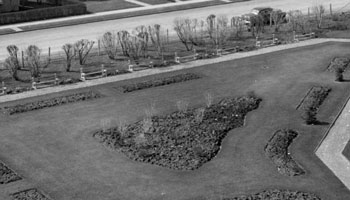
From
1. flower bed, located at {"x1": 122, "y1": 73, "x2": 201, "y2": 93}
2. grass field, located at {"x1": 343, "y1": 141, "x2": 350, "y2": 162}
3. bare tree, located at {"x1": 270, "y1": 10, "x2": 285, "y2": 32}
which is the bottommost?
grass field, located at {"x1": 343, "y1": 141, "x2": 350, "y2": 162}

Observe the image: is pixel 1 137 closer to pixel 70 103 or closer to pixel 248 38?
pixel 70 103

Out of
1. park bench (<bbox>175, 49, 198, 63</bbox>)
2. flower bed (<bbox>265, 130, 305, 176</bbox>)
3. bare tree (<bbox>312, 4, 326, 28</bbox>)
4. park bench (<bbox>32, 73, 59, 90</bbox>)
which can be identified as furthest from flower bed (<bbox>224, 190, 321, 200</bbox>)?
bare tree (<bbox>312, 4, 326, 28</bbox>)

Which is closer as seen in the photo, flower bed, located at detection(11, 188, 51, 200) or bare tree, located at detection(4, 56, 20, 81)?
flower bed, located at detection(11, 188, 51, 200)

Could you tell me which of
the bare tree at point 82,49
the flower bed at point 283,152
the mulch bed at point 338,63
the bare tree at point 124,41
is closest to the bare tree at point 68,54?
the bare tree at point 82,49

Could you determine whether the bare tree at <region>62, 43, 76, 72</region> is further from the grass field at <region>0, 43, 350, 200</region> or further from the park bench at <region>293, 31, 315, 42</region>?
the park bench at <region>293, 31, 315, 42</region>

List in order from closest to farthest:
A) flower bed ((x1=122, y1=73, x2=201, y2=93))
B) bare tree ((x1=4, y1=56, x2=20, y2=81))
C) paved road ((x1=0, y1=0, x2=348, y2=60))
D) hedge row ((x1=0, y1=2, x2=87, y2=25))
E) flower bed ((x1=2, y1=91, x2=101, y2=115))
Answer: flower bed ((x1=2, y1=91, x2=101, y2=115)) < flower bed ((x1=122, y1=73, x2=201, y2=93)) < bare tree ((x1=4, y1=56, x2=20, y2=81)) < paved road ((x1=0, y1=0, x2=348, y2=60)) < hedge row ((x1=0, y1=2, x2=87, y2=25))

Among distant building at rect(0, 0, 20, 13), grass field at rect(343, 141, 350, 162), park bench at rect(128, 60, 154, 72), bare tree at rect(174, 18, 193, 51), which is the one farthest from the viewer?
distant building at rect(0, 0, 20, 13)

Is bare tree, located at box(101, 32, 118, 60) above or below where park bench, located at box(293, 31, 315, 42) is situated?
above
